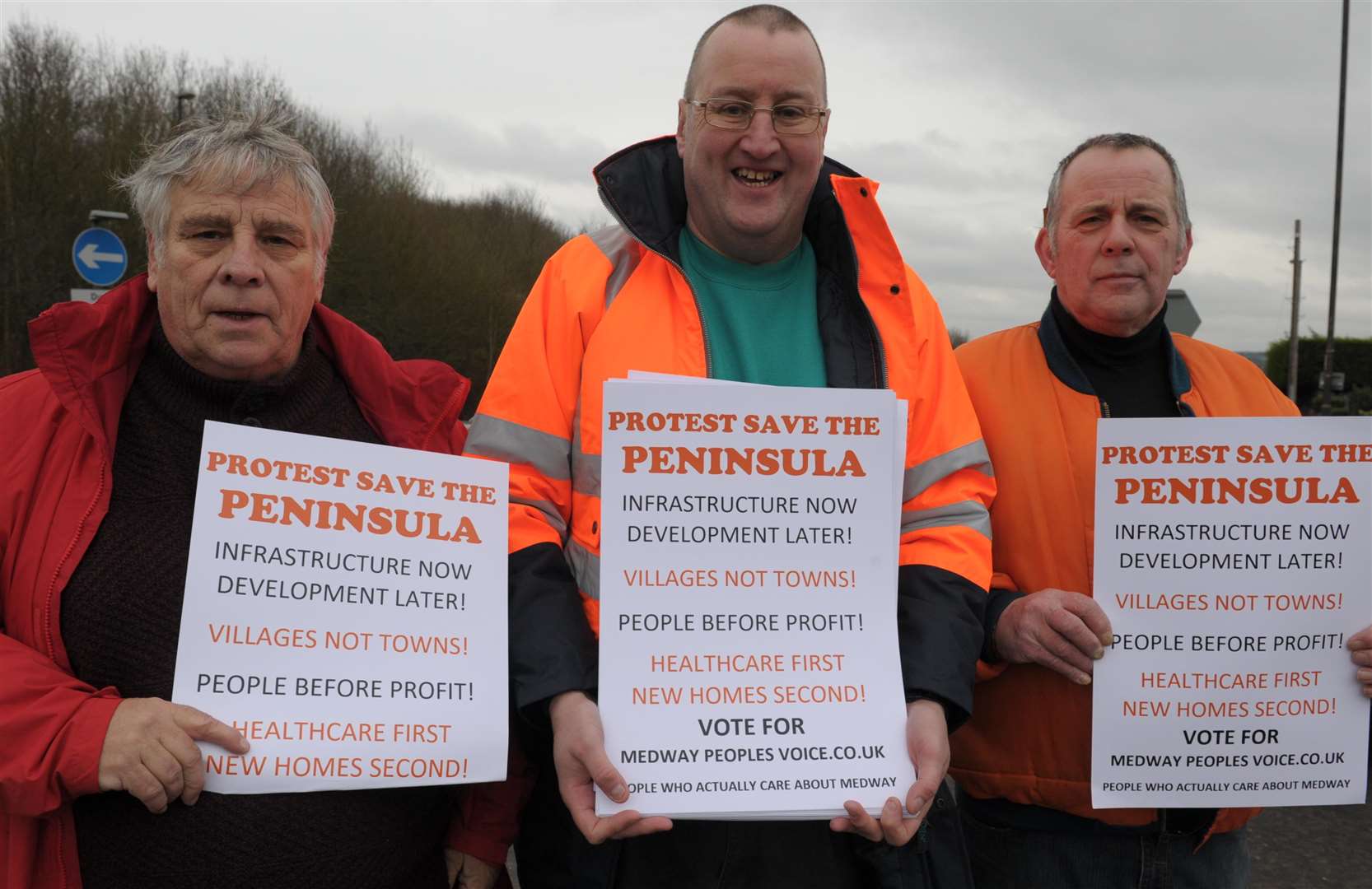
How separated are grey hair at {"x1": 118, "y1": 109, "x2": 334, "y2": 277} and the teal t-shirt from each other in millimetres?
800

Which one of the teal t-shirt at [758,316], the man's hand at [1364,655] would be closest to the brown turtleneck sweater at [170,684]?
the teal t-shirt at [758,316]

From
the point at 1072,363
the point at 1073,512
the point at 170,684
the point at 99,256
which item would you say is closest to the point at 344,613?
the point at 170,684

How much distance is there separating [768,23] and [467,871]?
1.85 metres

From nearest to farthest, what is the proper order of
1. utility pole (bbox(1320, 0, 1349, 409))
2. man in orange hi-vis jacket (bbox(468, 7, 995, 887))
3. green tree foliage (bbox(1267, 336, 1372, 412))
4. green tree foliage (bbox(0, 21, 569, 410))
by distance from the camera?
man in orange hi-vis jacket (bbox(468, 7, 995, 887))
green tree foliage (bbox(0, 21, 569, 410))
utility pole (bbox(1320, 0, 1349, 409))
green tree foliage (bbox(1267, 336, 1372, 412))

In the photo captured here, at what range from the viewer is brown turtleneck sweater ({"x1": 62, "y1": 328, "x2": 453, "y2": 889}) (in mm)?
1987

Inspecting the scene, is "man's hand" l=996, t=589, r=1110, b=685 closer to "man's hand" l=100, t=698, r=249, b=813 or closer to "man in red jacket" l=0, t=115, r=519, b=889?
"man in red jacket" l=0, t=115, r=519, b=889

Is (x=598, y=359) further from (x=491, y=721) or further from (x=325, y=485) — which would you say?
(x=491, y=721)

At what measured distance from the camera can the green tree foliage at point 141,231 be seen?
69.9ft

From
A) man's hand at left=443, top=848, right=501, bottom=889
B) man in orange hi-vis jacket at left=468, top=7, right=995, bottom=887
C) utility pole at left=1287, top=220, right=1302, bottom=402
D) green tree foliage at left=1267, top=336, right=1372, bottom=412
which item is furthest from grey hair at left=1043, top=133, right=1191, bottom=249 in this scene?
green tree foliage at left=1267, top=336, right=1372, bottom=412

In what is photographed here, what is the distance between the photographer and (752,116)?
7.56ft

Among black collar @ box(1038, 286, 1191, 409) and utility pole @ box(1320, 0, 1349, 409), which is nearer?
black collar @ box(1038, 286, 1191, 409)

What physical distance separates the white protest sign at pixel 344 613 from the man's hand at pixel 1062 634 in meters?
1.08

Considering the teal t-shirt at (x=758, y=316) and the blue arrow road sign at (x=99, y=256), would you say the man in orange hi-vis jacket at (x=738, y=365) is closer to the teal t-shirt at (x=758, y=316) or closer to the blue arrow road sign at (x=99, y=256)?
the teal t-shirt at (x=758, y=316)

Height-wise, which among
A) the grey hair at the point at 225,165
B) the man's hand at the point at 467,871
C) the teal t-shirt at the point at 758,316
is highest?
the grey hair at the point at 225,165
